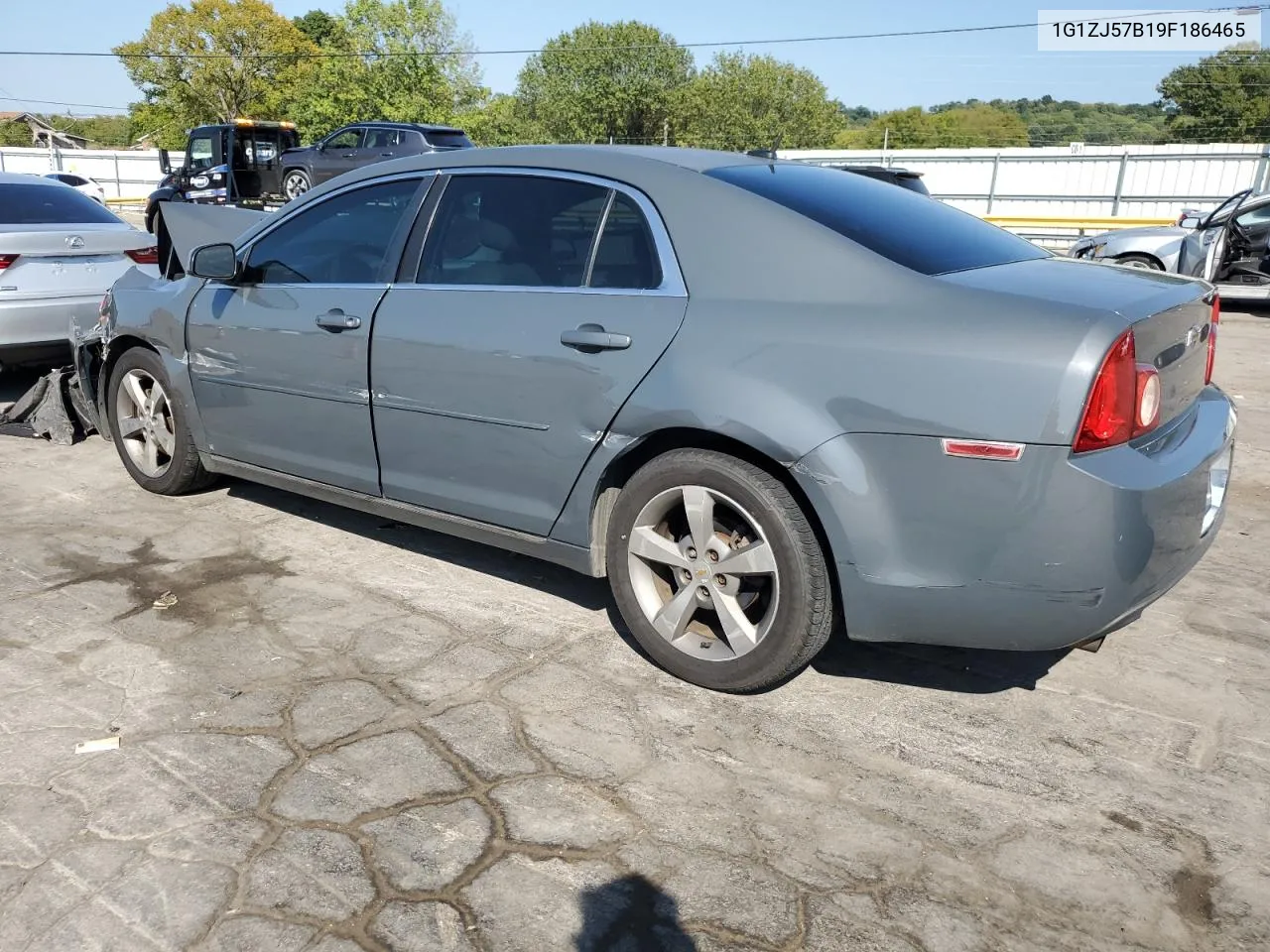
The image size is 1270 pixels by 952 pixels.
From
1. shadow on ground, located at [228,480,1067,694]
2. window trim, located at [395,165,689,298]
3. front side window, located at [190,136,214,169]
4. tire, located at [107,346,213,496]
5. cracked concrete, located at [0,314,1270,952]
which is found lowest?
shadow on ground, located at [228,480,1067,694]

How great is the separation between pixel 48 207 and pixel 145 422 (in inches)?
125

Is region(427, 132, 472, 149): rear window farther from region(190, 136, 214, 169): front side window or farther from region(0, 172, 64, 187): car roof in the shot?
region(0, 172, 64, 187): car roof

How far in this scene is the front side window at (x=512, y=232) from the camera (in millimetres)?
3514

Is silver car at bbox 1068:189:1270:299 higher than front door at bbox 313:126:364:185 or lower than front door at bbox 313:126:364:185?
lower

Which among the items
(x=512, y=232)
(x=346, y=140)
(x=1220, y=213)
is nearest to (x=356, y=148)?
(x=346, y=140)

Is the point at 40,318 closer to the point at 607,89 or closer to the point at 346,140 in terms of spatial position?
the point at 346,140

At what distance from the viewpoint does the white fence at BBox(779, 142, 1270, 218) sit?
20484mm

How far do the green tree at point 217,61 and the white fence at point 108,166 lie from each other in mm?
30585

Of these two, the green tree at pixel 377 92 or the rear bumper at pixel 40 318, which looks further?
the green tree at pixel 377 92

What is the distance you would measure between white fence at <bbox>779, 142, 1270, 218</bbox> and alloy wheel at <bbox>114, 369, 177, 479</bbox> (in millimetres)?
16330

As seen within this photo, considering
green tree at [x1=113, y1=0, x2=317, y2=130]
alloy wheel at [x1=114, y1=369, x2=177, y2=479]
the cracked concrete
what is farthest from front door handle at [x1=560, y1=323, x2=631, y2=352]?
green tree at [x1=113, y1=0, x2=317, y2=130]

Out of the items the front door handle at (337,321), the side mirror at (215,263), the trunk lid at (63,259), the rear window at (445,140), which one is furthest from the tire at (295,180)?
the front door handle at (337,321)

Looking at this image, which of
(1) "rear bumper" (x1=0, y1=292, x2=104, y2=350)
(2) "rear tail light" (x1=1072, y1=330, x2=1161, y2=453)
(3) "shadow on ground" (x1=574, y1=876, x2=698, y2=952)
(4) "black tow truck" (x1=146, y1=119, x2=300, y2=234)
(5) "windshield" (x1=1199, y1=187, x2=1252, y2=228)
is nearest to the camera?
(3) "shadow on ground" (x1=574, y1=876, x2=698, y2=952)

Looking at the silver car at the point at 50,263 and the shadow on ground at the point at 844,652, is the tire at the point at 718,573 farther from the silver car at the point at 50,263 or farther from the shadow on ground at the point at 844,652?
the silver car at the point at 50,263
